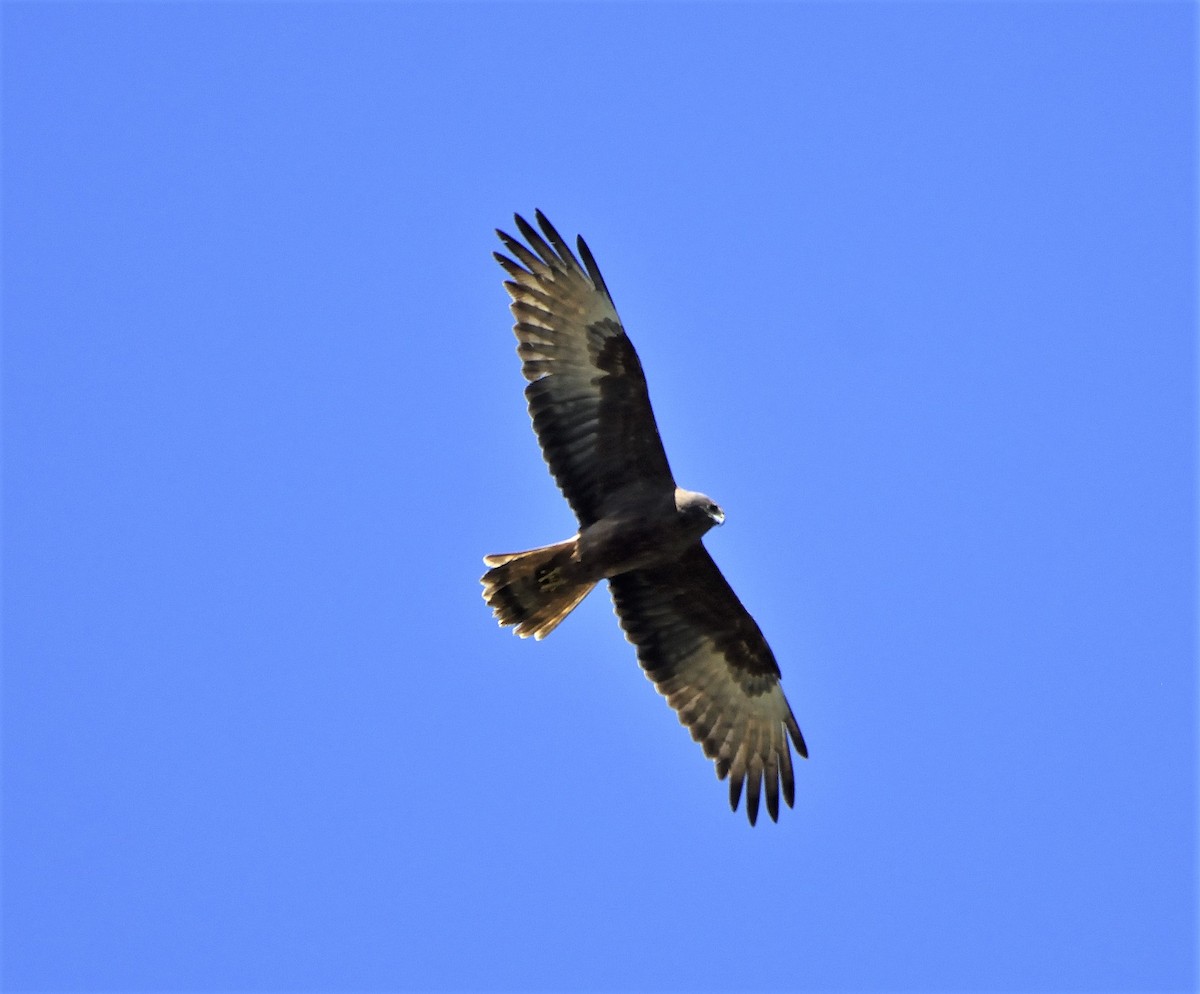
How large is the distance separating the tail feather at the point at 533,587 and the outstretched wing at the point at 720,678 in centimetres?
88

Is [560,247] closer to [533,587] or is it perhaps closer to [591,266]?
[591,266]

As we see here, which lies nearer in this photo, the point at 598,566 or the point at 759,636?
the point at 598,566

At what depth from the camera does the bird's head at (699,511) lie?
41.6 ft

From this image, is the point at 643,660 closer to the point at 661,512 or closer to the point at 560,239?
the point at 661,512

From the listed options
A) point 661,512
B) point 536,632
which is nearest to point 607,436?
point 661,512

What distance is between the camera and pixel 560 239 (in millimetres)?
13047

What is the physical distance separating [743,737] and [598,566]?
1.95 meters

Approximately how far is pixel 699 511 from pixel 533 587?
4.19 feet

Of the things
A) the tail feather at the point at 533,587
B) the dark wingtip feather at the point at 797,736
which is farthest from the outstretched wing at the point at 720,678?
the tail feather at the point at 533,587

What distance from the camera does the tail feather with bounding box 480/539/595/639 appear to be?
41.5ft

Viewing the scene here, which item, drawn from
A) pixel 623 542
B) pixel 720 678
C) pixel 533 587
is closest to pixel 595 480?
pixel 623 542

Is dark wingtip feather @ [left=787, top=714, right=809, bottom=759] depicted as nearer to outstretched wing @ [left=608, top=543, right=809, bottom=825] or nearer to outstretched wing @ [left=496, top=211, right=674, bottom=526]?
outstretched wing @ [left=608, top=543, right=809, bottom=825]

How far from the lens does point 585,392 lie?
12.9 meters

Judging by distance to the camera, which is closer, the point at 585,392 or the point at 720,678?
the point at 585,392
